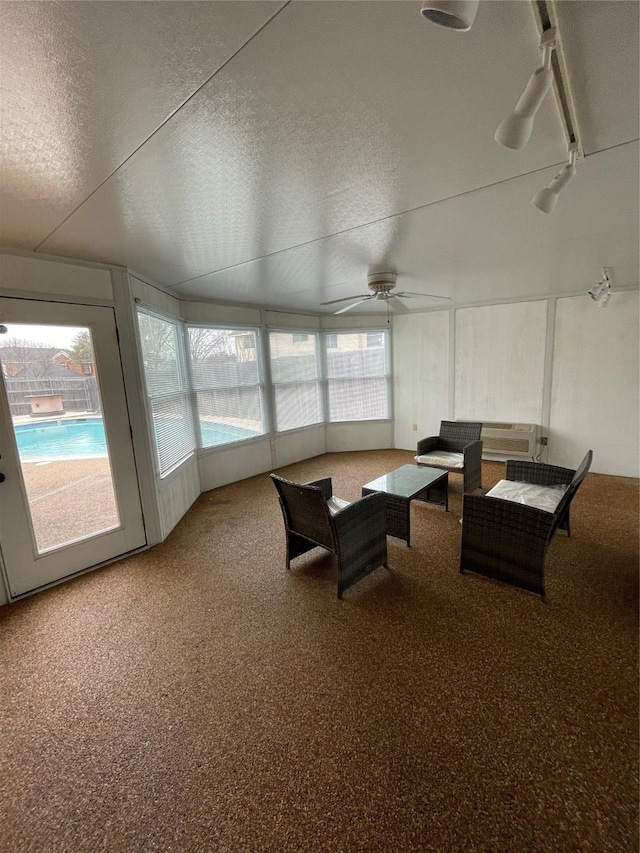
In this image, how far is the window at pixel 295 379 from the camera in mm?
5359

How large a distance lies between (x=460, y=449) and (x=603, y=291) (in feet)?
7.78

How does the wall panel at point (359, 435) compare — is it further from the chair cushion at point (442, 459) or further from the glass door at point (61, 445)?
the glass door at point (61, 445)

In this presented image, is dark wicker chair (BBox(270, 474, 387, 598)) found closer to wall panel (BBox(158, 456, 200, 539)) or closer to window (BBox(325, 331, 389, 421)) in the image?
wall panel (BBox(158, 456, 200, 539))

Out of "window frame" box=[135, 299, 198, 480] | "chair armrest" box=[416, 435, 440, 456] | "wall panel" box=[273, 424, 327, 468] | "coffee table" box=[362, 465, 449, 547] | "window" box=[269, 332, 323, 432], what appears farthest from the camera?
"wall panel" box=[273, 424, 327, 468]

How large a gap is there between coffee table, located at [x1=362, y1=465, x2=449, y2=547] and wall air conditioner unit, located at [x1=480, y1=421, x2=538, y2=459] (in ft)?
5.79

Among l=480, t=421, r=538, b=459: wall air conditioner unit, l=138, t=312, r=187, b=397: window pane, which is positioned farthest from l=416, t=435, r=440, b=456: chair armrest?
l=138, t=312, r=187, b=397: window pane

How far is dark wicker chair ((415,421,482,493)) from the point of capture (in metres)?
3.77

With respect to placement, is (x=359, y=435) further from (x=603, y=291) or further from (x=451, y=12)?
(x=451, y=12)

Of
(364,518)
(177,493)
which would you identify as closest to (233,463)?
(177,493)

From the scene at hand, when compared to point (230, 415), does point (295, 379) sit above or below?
above

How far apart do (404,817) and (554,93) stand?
2508 millimetres

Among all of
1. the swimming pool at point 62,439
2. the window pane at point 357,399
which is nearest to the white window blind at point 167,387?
the swimming pool at point 62,439

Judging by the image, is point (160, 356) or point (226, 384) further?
point (226, 384)

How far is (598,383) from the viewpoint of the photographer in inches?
177
